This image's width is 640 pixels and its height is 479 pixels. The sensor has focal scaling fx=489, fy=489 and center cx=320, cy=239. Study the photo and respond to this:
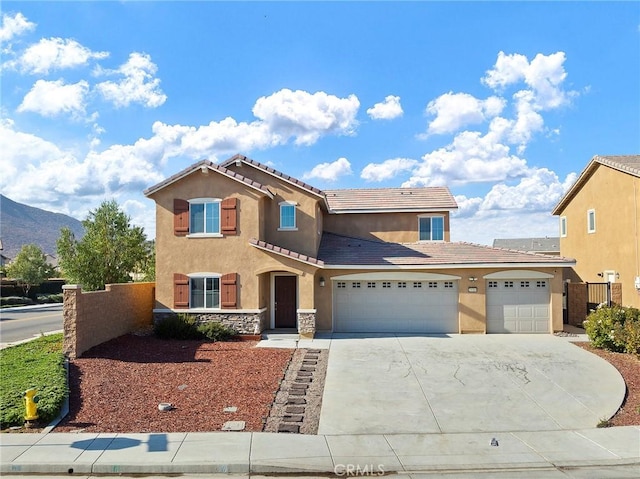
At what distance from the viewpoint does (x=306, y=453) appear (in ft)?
26.9

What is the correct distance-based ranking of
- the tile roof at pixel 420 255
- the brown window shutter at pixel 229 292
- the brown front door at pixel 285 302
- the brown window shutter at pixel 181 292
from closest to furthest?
the brown window shutter at pixel 229 292
the brown window shutter at pixel 181 292
the tile roof at pixel 420 255
the brown front door at pixel 285 302

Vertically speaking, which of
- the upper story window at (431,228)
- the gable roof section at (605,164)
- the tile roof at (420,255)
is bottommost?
the tile roof at (420,255)

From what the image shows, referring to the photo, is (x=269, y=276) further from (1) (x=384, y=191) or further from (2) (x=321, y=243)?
(1) (x=384, y=191)

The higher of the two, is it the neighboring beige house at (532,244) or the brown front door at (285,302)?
the neighboring beige house at (532,244)

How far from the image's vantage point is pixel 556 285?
775 inches

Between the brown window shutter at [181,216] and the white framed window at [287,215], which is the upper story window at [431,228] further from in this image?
the brown window shutter at [181,216]

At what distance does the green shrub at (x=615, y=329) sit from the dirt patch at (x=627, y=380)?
1.03 ft

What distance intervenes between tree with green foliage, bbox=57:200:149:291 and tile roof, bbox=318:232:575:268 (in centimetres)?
975

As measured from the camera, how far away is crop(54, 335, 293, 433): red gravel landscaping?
9.64 meters

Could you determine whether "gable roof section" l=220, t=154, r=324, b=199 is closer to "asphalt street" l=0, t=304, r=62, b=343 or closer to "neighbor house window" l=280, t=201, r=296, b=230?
"neighbor house window" l=280, t=201, r=296, b=230

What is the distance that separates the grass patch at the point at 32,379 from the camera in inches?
375

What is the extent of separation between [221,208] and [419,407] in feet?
36.9

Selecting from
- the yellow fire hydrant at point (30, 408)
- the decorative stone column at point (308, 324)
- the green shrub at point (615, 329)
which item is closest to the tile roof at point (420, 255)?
the decorative stone column at point (308, 324)

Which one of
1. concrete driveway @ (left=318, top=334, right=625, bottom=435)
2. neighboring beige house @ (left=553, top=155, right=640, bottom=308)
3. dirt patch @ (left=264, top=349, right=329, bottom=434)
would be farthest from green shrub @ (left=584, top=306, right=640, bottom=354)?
dirt patch @ (left=264, top=349, right=329, bottom=434)
